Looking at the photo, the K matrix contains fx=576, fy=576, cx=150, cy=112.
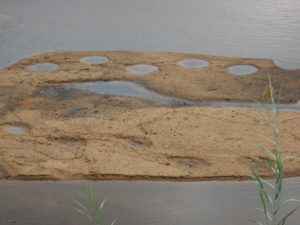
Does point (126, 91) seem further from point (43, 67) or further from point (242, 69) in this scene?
point (242, 69)

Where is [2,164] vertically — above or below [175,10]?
below

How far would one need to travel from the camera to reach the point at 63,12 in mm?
9281

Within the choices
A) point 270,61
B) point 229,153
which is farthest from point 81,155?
point 270,61

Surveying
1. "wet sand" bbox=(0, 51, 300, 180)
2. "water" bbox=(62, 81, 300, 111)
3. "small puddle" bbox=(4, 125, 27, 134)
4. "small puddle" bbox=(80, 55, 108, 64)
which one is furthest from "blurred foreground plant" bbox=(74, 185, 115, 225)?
"small puddle" bbox=(80, 55, 108, 64)

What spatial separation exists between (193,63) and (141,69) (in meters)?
0.67

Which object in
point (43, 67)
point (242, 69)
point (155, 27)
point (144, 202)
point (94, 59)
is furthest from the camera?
point (155, 27)

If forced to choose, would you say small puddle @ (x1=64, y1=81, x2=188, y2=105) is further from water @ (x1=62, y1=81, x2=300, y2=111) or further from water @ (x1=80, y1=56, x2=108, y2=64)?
water @ (x1=80, y1=56, x2=108, y2=64)

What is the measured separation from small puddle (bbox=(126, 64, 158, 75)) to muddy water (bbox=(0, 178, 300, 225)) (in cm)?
255

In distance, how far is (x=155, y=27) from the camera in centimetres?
847

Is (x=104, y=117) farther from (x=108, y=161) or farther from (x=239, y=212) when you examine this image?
(x=239, y=212)

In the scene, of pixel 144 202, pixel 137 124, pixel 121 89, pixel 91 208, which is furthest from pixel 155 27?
pixel 91 208

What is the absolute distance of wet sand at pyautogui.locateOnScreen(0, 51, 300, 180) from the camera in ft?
15.8

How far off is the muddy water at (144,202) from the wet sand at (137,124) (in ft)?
0.40

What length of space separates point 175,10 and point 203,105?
11.4 ft
